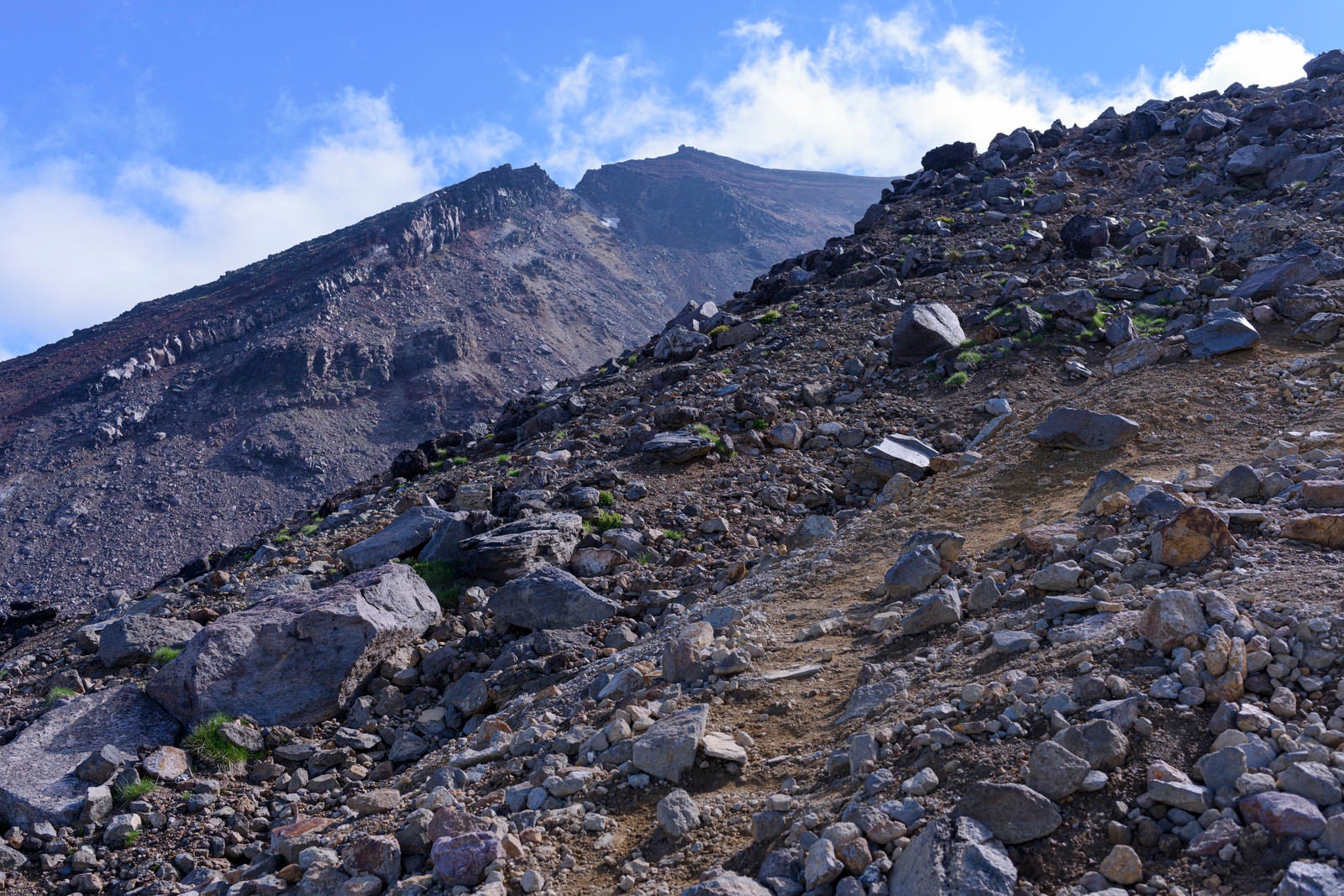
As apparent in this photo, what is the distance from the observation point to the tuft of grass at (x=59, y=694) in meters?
8.17

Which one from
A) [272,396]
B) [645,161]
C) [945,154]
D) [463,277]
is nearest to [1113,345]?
[945,154]

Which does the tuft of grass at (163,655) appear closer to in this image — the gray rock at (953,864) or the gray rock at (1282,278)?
the gray rock at (953,864)

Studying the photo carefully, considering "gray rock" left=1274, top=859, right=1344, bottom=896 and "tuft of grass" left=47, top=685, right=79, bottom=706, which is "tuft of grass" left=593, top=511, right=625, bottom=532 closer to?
"tuft of grass" left=47, top=685, right=79, bottom=706

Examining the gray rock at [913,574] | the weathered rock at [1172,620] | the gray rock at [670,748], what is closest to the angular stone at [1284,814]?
the weathered rock at [1172,620]

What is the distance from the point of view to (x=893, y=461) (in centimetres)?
969

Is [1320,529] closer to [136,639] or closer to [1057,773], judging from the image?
[1057,773]

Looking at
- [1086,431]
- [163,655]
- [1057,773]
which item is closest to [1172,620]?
[1057,773]

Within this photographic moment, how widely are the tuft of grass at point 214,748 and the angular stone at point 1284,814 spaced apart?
663cm

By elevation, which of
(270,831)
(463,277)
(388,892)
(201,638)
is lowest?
(270,831)

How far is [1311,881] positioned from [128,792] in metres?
6.97

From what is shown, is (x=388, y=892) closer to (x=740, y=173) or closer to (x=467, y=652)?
(x=467, y=652)

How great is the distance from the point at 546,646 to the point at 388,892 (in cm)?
336

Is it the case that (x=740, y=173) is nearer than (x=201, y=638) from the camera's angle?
No

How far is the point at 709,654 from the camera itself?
5465 millimetres
